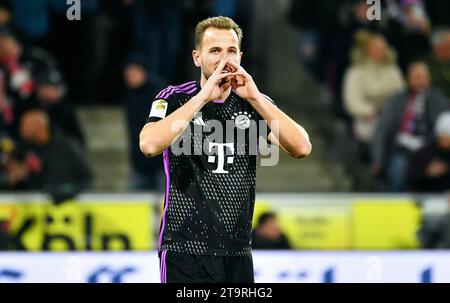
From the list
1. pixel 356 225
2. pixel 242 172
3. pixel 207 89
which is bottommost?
pixel 356 225

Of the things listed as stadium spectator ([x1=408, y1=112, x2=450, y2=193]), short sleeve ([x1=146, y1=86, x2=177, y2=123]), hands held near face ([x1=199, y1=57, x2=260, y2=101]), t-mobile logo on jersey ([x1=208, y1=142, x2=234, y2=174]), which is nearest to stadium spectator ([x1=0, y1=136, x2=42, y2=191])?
stadium spectator ([x1=408, y1=112, x2=450, y2=193])

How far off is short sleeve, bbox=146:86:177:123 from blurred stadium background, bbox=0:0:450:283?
3.43 m

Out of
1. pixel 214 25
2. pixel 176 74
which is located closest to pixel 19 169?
pixel 176 74

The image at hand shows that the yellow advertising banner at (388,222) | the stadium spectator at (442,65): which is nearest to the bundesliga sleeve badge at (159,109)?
the yellow advertising banner at (388,222)

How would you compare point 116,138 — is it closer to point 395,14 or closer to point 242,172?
point 395,14

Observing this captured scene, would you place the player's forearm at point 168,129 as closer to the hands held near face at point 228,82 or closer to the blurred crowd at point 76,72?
the hands held near face at point 228,82

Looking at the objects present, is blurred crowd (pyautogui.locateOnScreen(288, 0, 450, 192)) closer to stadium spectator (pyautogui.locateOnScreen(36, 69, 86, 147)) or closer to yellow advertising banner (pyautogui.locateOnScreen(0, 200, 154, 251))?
yellow advertising banner (pyautogui.locateOnScreen(0, 200, 154, 251))

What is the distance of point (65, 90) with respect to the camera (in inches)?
454

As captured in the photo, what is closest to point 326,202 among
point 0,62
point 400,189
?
point 400,189

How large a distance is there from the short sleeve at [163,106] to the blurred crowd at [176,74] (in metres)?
4.67

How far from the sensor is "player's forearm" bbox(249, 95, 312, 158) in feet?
16.0
